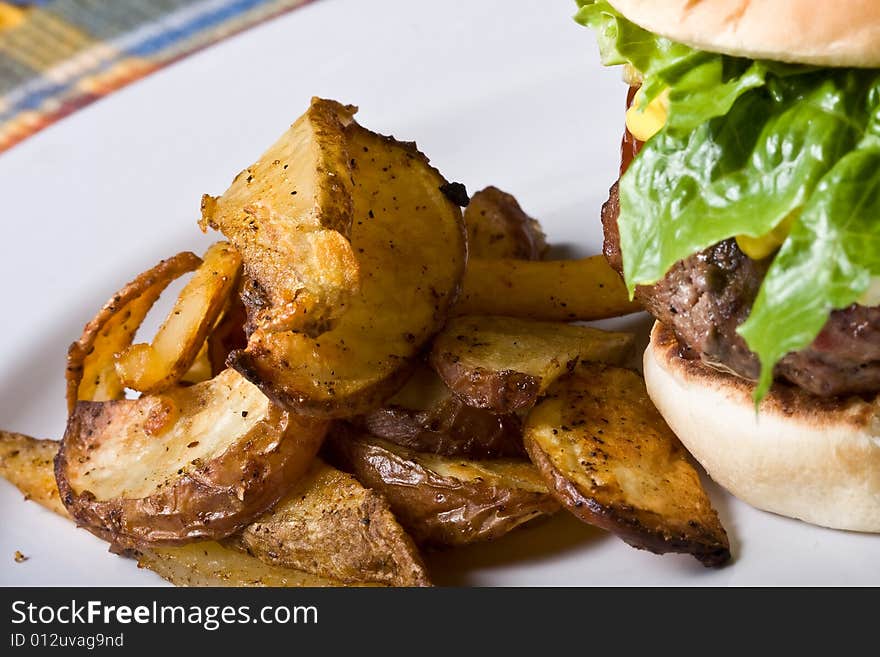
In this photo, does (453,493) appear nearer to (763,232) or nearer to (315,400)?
(315,400)

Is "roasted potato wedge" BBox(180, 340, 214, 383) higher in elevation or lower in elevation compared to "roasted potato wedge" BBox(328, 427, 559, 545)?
higher

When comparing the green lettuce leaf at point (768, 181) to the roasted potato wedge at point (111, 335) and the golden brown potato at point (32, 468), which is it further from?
the golden brown potato at point (32, 468)

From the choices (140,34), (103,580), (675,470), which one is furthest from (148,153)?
(675,470)

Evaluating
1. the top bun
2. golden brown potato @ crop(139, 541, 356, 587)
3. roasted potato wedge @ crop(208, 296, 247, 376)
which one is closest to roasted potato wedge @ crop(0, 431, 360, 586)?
golden brown potato @ crop(139, 541, 356, 587)

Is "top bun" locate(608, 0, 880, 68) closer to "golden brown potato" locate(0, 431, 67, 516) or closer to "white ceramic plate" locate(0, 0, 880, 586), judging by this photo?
"white ceramic plate" locate(0, 0, 880, 586)

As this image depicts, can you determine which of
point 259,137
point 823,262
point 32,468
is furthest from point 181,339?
point 259,137

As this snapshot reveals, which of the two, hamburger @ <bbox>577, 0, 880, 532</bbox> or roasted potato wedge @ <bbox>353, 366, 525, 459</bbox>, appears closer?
hamburger @ <bbox>577, 0, 880, 532</bbox>
